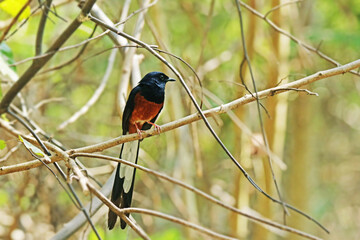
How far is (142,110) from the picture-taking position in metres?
3.51

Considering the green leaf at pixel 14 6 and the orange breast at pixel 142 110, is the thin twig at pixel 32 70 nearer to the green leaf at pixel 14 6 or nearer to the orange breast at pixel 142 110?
the green leaf at pixel 14 6

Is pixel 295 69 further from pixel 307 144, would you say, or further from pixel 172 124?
pixel 172 124

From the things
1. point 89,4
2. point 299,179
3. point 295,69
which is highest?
point 295,69

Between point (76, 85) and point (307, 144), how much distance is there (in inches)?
105

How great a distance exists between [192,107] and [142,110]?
138 cm

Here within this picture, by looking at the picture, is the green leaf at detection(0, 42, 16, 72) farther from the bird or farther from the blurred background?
the bird

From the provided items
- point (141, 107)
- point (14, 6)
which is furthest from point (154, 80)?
point (14, 6)

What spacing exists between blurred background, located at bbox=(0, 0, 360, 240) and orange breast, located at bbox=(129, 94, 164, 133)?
0.49ft

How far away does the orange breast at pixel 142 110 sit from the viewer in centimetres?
349

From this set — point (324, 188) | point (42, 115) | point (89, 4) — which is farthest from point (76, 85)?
point (324, 188)

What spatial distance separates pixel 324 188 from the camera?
7.96m

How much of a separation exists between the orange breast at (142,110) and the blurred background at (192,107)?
0.49 ft

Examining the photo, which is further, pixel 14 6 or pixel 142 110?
pixel 142 110

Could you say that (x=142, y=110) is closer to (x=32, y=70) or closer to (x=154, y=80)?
(x=154, y=80)
